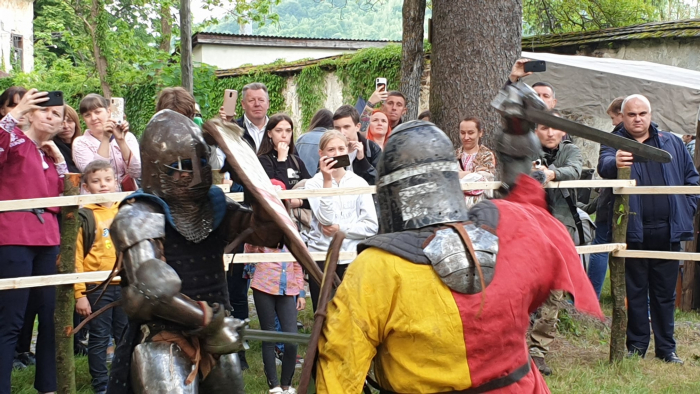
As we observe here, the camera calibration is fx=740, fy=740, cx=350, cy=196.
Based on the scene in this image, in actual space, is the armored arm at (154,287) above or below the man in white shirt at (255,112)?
below

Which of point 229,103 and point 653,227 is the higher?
point 229,103

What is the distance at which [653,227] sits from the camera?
5.88 metres

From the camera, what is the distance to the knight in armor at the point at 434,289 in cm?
219

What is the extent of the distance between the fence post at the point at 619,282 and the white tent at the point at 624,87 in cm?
395

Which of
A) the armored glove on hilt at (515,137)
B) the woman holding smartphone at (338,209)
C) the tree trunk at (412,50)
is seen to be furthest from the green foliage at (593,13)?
the armored glove on hilt at (515,137)

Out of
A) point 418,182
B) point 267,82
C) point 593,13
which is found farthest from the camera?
point 267,82

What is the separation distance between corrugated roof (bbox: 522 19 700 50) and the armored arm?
35.0ft

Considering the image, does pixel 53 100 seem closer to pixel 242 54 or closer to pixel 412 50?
pixel 412 50

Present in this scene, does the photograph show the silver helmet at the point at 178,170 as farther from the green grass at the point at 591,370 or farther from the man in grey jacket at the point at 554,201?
the man in grey jacket at the point at 554,201

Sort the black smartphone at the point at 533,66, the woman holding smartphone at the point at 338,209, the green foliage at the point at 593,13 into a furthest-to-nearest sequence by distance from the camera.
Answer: the green foliage at the point at 593,13 < the woman holding smartphone at the point at 338,209 < the black smartphone at the point at 533,66

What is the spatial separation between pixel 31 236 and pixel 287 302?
1.64m

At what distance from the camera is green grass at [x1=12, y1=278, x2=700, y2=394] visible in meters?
5.13

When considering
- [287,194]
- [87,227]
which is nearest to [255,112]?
[287,194]

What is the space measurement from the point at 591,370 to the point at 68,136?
4282 mm
